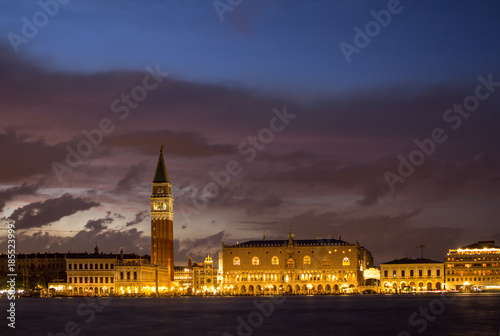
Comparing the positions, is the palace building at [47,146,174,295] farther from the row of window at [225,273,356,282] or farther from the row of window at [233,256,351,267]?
the row of window at [225,273,356,282]

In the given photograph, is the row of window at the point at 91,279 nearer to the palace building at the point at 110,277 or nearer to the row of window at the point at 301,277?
the palace building at the point at 110,277

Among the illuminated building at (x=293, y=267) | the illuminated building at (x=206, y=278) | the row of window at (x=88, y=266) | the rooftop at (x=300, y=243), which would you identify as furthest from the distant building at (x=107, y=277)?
the rooftop at (x=300, y=243)

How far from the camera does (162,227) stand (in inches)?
7692

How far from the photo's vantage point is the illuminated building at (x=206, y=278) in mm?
196625

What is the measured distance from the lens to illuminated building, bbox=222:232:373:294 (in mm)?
190875

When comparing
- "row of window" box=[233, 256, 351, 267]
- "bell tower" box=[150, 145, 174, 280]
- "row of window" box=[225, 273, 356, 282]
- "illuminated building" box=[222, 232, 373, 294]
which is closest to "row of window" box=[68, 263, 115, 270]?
"bell tower" box=[150, 145, 174, 280]

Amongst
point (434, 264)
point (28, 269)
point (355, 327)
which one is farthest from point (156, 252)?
point (355, 327)

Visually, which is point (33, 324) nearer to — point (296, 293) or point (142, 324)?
point (142, 324)

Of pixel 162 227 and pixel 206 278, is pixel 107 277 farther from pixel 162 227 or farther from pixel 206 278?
pixel 206 278

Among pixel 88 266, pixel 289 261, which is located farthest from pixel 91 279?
pixel 289 261

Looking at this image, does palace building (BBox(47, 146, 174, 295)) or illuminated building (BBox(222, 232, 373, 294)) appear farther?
illuminated building (BBox(222, 232, 373, 294))

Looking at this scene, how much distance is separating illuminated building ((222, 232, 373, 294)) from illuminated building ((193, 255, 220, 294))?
109 inches

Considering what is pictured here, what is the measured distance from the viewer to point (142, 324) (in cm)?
8075

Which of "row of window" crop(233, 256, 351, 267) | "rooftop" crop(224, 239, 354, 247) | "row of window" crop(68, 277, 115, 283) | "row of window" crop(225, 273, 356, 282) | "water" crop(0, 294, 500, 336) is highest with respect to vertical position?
"rooftop" crop(224, 239, 354, 247)
